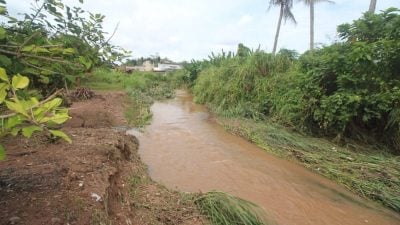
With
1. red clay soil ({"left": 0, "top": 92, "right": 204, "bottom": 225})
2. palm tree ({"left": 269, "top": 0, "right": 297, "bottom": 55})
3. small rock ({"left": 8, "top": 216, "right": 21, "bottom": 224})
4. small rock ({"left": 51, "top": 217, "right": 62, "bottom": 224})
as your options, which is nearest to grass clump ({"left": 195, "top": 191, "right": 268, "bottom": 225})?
red clay soil ({"left": 0, "top": 92, "right": 204, "bottom": 225})

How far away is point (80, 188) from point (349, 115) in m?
5.31

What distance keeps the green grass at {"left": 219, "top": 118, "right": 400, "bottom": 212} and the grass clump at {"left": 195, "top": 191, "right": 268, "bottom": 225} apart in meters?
2.00

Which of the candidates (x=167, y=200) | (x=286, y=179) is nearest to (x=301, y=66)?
(x=286, y=179)

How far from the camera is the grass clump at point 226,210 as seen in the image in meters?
3.16

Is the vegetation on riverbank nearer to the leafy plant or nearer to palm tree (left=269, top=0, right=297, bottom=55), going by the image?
the leafy plant

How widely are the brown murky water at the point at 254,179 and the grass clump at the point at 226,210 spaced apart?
0.52 m

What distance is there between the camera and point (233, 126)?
817 centimetres

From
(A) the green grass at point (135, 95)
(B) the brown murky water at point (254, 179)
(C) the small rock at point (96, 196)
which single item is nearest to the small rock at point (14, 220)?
(C) the small rock at point (96, 196)

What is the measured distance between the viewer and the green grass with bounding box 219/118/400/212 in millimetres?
4371

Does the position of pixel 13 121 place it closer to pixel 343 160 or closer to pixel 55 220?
pixel 55 220

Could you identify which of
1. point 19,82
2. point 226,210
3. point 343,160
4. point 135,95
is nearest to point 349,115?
point 343,160

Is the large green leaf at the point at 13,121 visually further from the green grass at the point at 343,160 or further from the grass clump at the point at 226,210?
the green grass at the point at 343,160

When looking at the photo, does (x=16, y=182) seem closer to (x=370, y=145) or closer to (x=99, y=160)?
(x=99, y=160)

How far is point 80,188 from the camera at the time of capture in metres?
2.50
